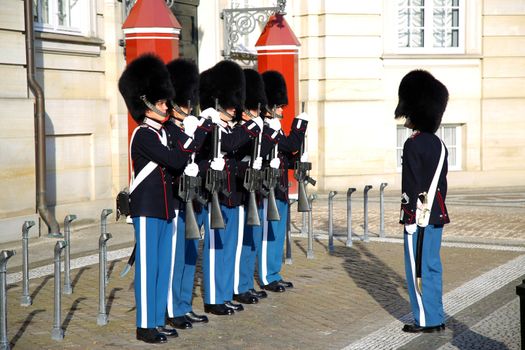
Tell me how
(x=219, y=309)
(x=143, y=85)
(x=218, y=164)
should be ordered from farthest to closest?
1. (x=219, y=309)
2. (x=218, y=164)
3. (x=143, y=85)

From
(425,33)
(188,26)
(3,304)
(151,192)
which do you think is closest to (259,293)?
(151,192)

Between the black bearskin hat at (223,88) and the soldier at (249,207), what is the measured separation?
316 millimetres

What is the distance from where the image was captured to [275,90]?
962 centimetres

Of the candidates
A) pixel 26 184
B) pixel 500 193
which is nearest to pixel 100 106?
pixel 26 184

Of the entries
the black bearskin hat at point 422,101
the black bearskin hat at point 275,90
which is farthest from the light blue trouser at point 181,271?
the black bearskin hat at point 275,90

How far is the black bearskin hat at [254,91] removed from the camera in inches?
351

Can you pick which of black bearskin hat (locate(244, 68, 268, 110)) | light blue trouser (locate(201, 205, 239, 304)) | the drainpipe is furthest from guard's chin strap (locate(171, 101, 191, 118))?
the drainpipe

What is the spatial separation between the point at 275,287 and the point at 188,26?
8.00 m

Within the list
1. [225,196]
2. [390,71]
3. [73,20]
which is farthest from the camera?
[390,71]

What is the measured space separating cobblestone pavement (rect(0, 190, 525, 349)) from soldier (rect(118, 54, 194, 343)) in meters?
0.30

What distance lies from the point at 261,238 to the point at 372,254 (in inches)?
101

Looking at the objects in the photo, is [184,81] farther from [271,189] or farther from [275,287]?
[275,287]

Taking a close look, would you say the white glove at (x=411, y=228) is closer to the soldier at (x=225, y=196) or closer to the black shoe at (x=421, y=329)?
the black shoe at (x=421, y=329)

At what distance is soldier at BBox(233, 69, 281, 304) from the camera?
8428 mm
